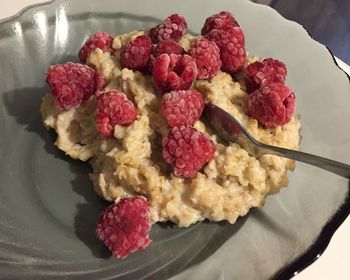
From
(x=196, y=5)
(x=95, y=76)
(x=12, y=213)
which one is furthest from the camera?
(x=196, y=5)

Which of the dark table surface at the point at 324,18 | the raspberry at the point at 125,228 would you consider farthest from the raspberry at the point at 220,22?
the dark table surface at the point at 324,18

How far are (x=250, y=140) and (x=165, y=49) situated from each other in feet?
0.85

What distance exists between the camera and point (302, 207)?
1.05 metres

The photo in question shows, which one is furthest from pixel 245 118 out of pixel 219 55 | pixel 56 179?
pixel 56 179

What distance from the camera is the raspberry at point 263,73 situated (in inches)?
42.9

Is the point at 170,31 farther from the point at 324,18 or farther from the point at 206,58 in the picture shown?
the point at 324,18

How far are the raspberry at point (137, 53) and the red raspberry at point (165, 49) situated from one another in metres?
0.01

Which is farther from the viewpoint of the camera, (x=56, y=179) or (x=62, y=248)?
(x=56, y=179)

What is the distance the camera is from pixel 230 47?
1.13 metres

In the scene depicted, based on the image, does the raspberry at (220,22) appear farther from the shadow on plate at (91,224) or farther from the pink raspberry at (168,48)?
the shadow on plate at (91,224)

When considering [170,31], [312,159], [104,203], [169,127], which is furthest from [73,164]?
[312,159]

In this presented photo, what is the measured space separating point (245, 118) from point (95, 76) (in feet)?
1.09

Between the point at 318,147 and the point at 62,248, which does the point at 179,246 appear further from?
the point at 318,147

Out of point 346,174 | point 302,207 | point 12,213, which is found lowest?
point 12,213
